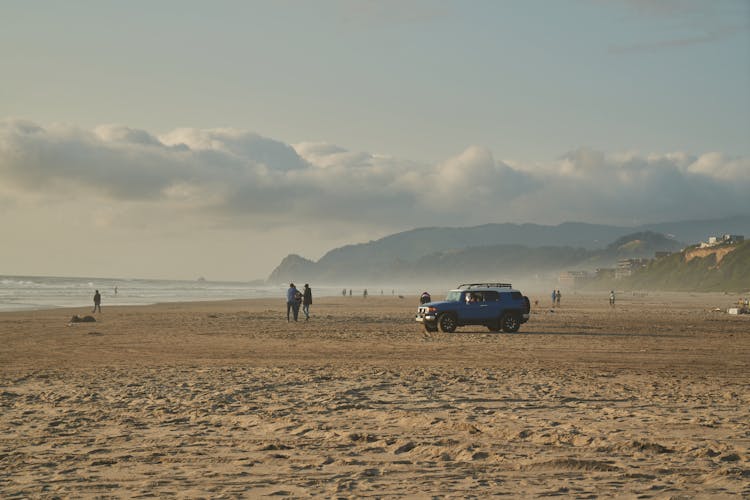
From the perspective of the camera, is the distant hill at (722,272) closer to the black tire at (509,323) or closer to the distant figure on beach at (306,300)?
the distant figure on beach at (306,300)

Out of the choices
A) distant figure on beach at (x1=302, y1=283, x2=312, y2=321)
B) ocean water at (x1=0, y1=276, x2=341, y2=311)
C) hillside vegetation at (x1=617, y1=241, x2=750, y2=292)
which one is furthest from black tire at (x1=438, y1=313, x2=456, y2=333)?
hillside vegetation at (x1=617, y1=241, x2=750, y2=292)

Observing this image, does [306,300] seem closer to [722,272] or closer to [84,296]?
[84,296]

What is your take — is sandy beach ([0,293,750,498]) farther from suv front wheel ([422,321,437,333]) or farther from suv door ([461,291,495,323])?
suv door ([461,291,495,323])

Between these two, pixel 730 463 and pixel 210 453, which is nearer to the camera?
pixel 730 463

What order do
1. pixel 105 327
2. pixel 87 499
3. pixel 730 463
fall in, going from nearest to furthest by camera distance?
pixel 87 499 < pixel 730 463 < pixel 105 327

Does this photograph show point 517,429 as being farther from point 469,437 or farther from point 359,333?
point 359,333

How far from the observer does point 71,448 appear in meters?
8.87

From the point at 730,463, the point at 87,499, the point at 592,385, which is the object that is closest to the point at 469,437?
the point at 730,463

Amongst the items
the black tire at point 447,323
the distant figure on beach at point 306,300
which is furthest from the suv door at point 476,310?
the distant figure on beach at point 306,300

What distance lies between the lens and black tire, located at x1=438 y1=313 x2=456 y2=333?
30000 millimetres

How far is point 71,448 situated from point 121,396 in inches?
162

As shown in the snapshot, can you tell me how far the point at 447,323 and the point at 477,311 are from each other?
134 cm

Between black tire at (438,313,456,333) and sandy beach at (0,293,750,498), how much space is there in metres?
7.96

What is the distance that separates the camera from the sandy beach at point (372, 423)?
7.29 meters
